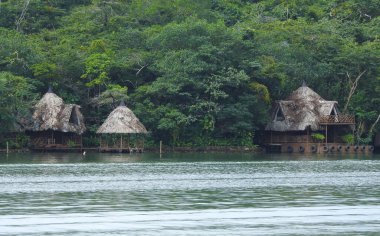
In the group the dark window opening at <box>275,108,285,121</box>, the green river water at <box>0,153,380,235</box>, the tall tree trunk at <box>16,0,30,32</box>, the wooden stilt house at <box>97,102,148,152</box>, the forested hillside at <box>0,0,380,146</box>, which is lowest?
the green river water at <box>0,153,380,235</box>

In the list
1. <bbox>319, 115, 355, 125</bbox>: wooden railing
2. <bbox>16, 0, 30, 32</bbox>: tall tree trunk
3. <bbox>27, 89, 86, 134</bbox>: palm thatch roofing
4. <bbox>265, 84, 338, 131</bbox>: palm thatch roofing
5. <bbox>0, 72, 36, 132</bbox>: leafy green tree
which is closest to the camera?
<bbox>0, 72, 36, 132</bbox>: leafy green tree

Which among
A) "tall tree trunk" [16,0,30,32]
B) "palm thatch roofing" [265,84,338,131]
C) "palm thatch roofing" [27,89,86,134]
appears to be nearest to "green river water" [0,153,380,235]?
"palm thatch roofing" [27,89,86,134]

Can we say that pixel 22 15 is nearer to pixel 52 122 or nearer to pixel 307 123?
pixel 52 122

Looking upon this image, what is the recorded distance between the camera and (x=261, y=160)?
169ft

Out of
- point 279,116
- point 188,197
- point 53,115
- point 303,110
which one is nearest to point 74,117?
point 53,115

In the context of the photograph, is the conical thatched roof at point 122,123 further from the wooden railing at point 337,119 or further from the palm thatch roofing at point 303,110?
the wooden railing at point 337,119

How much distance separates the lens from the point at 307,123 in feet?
199

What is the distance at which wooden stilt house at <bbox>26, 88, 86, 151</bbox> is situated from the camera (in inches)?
2238

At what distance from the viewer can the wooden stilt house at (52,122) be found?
186 feet

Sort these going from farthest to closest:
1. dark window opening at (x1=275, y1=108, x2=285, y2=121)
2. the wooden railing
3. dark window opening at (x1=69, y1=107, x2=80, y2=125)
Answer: dark window opening at (x1=275, y1=108, x2=285, y2=121) → the wooden railing → dark window opening at (x1=69, y1=107, x2=80, y2=125)

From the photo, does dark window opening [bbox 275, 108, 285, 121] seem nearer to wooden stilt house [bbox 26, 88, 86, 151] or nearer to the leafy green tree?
wooden stilt house [bbox 26, 88, 86, 151]

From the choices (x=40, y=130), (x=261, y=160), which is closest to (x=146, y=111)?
(x=40, y=130)

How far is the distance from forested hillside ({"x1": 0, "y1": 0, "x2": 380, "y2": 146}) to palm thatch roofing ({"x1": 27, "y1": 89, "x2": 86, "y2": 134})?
0.77 metres

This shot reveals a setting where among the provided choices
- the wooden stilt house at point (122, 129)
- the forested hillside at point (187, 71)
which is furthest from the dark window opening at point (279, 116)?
the wooden stilt house at point (122, 129)
